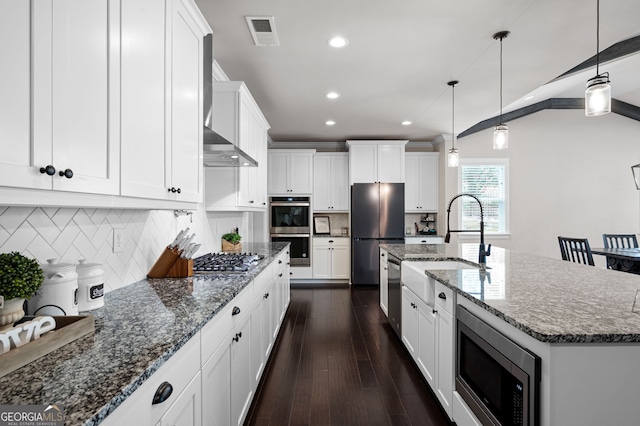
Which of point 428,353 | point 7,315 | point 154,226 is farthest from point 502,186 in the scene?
point 7,315

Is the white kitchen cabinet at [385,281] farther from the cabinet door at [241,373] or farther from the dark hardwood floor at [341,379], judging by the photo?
the cabinet door at [241,373]

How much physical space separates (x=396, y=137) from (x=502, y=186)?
87.1 inches

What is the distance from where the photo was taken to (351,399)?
2299mm

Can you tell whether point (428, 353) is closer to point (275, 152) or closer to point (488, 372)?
point (488, 372)

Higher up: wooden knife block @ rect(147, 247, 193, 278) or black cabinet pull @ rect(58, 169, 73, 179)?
black cabinet pull @ rect(58, 169, 73, 179)

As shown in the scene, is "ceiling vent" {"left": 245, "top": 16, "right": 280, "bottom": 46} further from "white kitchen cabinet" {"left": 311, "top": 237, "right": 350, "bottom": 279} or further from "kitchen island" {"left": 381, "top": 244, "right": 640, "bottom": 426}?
"white kitchen cabinet" {"left": 311, "top": 237, "right": 350, "bottom": 279}

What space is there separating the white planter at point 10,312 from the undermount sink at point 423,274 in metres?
2.11

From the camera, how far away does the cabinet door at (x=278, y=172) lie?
6121 millimetres

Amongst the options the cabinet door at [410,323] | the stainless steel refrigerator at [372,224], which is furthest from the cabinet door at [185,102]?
the stainless steel refrigerator at [372,224]

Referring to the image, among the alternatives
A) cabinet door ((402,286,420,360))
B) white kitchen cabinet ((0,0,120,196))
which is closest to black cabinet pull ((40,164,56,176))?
white kitchen cabinet ((0,0,120,196))

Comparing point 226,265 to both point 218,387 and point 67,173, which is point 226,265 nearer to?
point 218,387

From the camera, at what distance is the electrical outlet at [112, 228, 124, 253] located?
1.70 m

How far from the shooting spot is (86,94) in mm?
1002

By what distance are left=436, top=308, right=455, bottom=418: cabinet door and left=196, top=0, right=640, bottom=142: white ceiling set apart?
6.97ft
